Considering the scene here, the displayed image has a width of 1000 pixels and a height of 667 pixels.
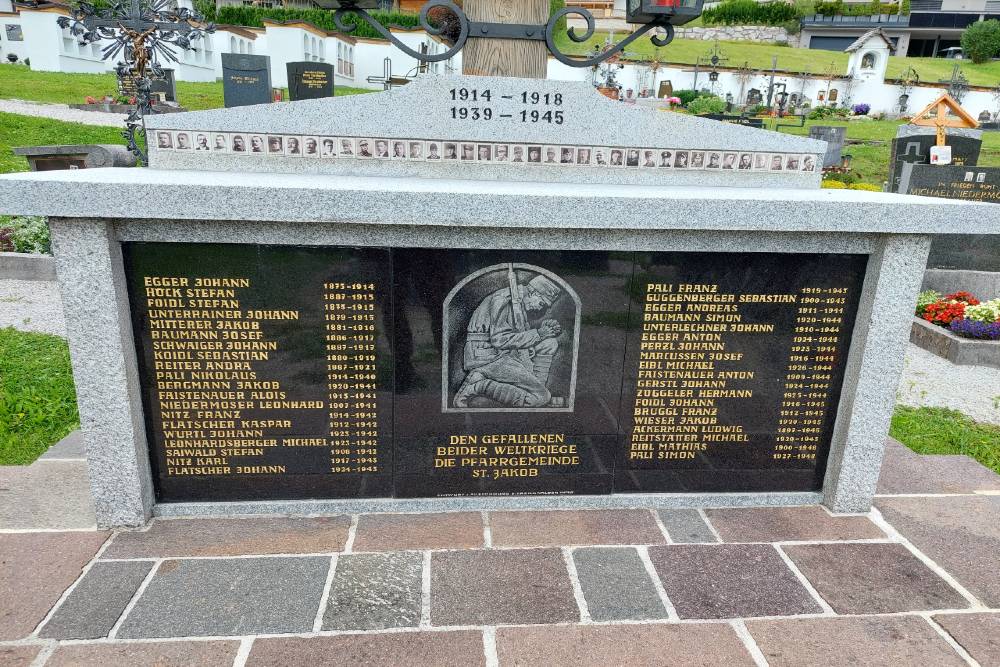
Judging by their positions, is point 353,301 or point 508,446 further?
point 508,446

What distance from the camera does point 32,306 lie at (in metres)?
8.63

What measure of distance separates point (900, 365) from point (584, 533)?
89.7 inches

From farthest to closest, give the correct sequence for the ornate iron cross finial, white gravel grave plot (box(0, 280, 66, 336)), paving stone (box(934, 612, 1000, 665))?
the ornate iron cross finial, white gravel grave plot (box(0, 280, 66, 336)), paving stone (box(934, 612, 1000, 665))

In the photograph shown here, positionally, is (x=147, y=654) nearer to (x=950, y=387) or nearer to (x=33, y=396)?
(x=33, y=396)

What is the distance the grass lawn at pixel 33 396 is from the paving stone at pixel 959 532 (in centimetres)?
633

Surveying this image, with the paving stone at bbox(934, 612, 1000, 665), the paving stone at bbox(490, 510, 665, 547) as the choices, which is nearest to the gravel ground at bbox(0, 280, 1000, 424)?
the paving stone at bbox(934, 612, 1000, 665)

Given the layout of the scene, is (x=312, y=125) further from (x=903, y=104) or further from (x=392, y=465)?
(x=903, y=104)

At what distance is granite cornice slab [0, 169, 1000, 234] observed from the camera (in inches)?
127

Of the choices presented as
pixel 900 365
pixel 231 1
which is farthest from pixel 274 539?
pixel 231 1

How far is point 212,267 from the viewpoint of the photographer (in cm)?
362

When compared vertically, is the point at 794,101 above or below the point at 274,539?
above

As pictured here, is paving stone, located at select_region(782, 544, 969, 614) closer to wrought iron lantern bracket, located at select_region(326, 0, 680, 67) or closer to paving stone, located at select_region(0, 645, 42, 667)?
wrought iron lantern bracket, located at select_region(326, 0, 680, 67)

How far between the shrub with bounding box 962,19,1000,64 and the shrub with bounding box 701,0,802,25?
54.1 feet

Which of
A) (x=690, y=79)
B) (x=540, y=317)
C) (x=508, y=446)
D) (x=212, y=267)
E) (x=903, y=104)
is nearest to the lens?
(x=212, y=267)
